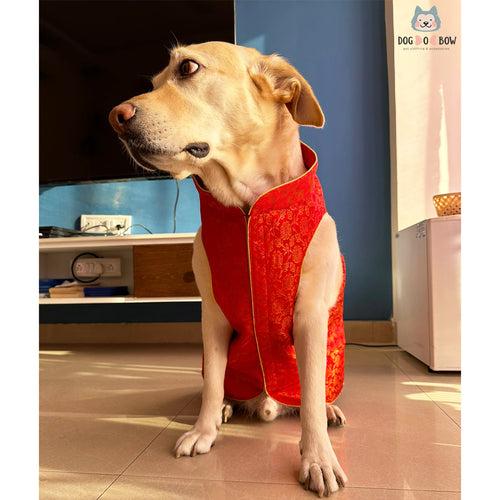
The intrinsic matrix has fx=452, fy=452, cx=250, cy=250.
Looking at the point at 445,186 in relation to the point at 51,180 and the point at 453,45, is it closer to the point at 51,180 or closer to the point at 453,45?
the point at 453,45

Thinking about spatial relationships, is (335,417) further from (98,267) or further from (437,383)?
(98,267)

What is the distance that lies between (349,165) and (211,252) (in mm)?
1725

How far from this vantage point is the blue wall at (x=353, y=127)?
8.11 feet

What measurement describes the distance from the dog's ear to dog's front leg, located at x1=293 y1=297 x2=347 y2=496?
0.39 metres

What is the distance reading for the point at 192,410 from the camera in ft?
4.15

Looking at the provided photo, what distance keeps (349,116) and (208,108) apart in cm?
179

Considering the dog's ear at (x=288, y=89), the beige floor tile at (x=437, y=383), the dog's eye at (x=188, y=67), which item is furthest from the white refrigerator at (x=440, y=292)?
the dog's eye at (x=188, y=67)

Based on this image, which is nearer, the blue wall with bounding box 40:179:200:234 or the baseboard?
the baseboard

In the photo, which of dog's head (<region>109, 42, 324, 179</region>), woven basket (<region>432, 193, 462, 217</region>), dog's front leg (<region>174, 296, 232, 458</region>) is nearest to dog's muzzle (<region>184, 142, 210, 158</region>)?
dog's head (<region>109, 42, 324, 179</region>)

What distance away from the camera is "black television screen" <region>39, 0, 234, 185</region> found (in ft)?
8.14

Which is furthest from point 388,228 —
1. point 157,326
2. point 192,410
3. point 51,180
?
point 51,180

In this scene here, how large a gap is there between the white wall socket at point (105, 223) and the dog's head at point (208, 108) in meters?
1.73

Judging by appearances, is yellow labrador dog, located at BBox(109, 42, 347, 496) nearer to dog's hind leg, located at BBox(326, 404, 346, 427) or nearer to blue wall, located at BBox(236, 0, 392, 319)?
dog's hind leg, located at BBox(326, 404, 346, 427)
